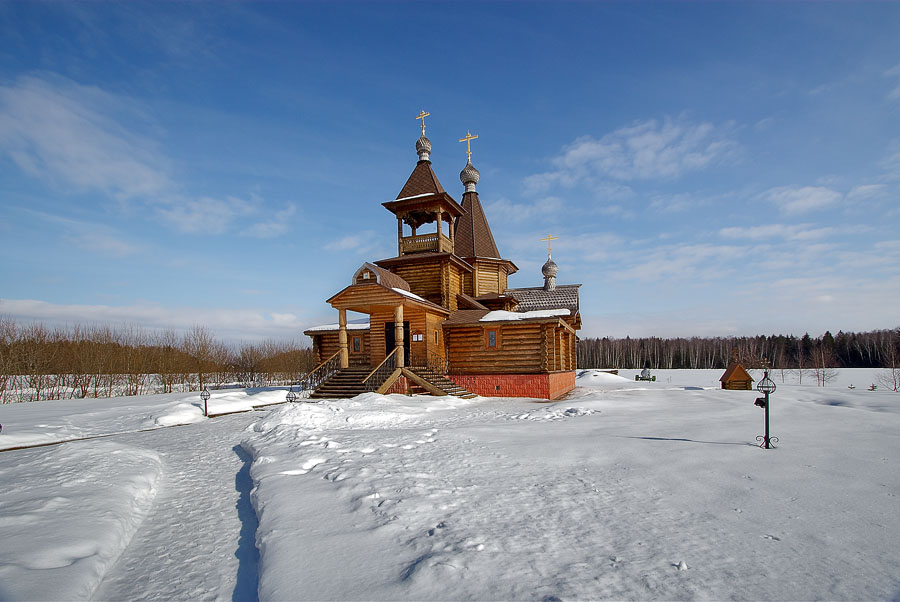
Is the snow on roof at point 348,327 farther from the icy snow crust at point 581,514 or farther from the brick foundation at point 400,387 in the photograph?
the icy snow crust at point 581,514

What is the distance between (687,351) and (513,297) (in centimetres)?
7330

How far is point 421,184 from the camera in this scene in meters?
23.0

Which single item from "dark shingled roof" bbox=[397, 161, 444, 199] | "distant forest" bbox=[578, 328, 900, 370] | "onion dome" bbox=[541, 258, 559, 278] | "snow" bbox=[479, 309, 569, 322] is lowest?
"distant forest" bbox=[578, 328, 900, 370]

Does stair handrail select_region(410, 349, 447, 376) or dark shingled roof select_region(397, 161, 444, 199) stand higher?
dark shingled roof select_region(397, 161, 444, 199)

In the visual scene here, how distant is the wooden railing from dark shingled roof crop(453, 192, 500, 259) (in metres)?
3.82

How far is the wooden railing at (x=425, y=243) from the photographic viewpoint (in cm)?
2166

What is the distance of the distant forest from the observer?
227 ft

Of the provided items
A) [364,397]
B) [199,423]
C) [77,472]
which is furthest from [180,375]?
[77,472]

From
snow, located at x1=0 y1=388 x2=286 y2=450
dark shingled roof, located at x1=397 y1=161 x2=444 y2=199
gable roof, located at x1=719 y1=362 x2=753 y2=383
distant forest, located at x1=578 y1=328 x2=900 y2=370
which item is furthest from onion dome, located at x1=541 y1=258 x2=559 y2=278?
distant forest, located at x1=578 y1=328 x2=900 y2=370

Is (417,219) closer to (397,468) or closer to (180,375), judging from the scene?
(397,468)

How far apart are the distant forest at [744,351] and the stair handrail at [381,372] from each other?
60.8 metres

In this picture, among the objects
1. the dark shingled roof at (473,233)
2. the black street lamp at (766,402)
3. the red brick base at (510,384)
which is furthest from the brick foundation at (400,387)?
the black street lamp at (766,402)

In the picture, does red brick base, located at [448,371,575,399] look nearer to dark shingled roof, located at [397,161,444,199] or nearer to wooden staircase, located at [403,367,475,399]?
wooden staircase, located at [403,367,475,399]

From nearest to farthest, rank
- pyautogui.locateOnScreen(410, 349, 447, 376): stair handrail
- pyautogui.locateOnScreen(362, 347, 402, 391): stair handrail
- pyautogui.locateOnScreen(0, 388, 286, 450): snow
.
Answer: pyautogui.locateOnScreen(0, 388, 286, 450): snow → pyautogui.locateOnScreen(362, 347, 402, 391): stair handrail → pyautogui.locateOnScreen(410, 349, 447, 376): stair handrail
